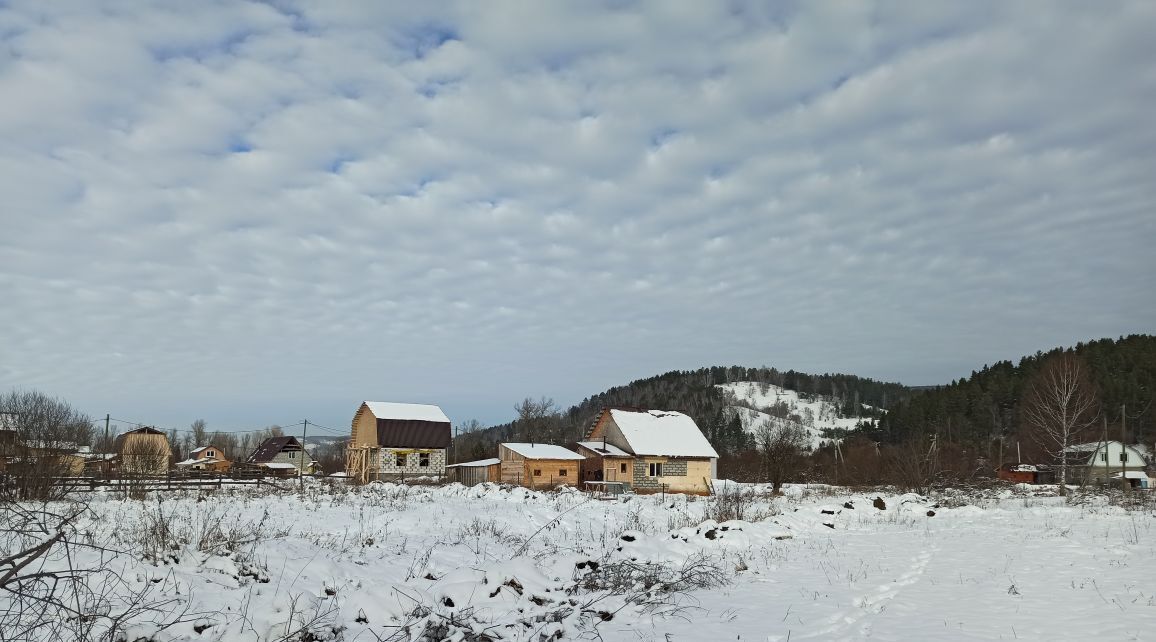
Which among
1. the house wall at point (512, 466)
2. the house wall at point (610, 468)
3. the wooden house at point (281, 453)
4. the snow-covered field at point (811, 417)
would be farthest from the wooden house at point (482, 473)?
the snow-covered field at point (811, 417)

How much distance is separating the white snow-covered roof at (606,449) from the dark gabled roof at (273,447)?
49.3 meters

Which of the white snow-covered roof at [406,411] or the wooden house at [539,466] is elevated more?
the white snow-covered roof at [406,411]

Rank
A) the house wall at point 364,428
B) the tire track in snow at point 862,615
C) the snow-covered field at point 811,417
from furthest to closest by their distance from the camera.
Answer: the snow-covered field at point 811,417 < the house wall at point 364,428 < the tire track in snow at point 862,615

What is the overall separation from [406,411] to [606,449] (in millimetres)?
17394

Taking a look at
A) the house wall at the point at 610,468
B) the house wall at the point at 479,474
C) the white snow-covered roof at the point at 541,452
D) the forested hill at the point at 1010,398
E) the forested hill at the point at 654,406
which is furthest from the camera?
the forested hill at the point at 654,406

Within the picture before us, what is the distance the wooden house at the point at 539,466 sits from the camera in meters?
46.2

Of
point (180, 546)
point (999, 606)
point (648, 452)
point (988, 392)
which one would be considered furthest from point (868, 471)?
point (988, 392)

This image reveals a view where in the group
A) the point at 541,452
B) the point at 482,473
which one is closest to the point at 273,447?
the point at 482,473

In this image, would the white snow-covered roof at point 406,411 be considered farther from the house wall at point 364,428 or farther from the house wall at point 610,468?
the house wall at point 610,468

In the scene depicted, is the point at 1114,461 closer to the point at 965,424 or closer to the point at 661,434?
the point at 965,424

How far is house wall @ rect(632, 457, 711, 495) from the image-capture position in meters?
48.6

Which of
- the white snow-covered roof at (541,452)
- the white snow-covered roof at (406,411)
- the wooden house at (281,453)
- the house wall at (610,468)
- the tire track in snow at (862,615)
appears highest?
the white snow-covered roof at (406,411)

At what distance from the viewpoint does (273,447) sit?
85.4m

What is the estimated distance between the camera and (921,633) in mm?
7539
